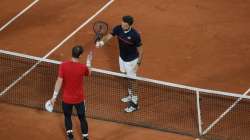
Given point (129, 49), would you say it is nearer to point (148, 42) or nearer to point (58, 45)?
point (148, 42)

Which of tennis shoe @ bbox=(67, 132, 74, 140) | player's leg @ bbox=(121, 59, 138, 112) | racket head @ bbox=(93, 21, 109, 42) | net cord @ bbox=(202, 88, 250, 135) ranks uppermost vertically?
racket head @ bbox=(93, 21, 109, 42)

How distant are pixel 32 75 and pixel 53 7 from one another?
431 cm

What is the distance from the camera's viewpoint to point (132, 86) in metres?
16.8

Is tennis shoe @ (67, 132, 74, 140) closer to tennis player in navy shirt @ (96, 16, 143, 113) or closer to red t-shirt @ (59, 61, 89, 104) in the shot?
red t-shirt @ (59, 61, 89, 104)

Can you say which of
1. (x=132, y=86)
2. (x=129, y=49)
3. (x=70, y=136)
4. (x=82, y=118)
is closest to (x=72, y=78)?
(x=82, y=118)

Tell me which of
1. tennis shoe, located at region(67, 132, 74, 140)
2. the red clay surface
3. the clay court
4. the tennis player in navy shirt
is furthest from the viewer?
the clay court

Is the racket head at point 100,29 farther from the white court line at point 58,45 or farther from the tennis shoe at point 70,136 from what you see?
the white court line at point 58,45

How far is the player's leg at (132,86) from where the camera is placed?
16.4m

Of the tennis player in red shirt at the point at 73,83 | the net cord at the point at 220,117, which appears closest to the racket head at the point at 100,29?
the tennis player in red shirt at the point at 73,83

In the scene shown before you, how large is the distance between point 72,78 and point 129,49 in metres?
2.23

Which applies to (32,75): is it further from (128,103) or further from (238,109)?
(238,109)

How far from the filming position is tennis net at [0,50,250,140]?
1638cm

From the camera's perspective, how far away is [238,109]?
55.6ft

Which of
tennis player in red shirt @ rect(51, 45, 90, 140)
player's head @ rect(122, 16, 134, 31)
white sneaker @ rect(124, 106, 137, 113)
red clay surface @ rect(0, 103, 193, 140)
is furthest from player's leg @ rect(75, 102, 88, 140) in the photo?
player's head @ rect(122, 16, 134, 31)
